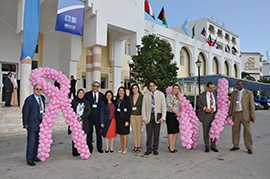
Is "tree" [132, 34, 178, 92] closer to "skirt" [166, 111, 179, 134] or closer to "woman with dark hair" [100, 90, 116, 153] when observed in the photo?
"skirt" [166, 111, 179, 134]

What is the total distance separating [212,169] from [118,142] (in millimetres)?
3136

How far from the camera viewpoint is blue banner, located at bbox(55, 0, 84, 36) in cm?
1043

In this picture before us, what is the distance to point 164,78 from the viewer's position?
12.2 m

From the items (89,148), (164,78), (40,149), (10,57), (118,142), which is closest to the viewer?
(40,149)

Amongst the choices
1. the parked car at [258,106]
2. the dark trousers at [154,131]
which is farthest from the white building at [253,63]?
the dark trousers at [154,131]

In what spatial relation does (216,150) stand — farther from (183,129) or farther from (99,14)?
(99,14)

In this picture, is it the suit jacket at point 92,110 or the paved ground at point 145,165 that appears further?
the suit jacket at point 92,110

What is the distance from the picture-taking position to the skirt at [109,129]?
5117 mm

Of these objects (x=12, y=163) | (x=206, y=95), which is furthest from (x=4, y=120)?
(x=206, y=95)

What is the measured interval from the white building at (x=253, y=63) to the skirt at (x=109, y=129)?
2738 inches

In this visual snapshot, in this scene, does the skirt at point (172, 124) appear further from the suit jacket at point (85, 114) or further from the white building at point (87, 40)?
the white building at point (87, 40)

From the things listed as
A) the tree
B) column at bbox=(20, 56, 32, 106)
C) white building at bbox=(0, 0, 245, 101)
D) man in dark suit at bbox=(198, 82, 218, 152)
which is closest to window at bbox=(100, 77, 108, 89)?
white building at bbox=(0, 0, 245, 101)

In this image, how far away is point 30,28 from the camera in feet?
A: 31.8

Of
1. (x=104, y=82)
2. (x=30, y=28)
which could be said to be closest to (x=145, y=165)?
(x=30, y=28)
